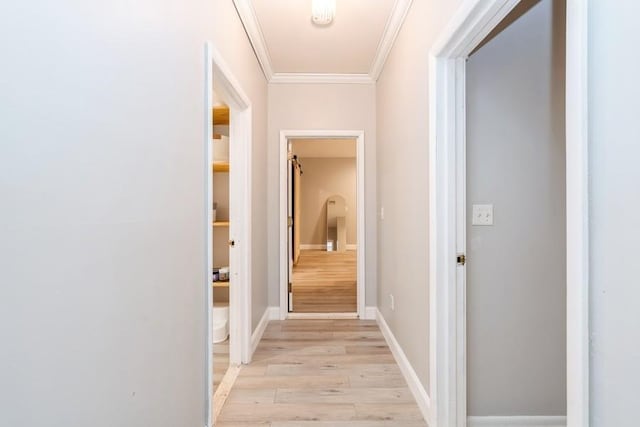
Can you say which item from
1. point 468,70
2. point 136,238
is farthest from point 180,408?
point 468,70

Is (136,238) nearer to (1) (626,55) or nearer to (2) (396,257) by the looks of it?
(1) (626,55)

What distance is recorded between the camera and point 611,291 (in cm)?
75

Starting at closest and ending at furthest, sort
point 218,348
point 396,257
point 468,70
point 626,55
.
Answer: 1. point 626,55
2. point 468,70
3. point 396,257
4. point 218,348

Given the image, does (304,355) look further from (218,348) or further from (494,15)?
(494,15)

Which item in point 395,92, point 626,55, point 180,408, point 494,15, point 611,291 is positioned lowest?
point 180,408

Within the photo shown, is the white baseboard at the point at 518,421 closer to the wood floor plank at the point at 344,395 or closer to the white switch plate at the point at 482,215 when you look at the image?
the wood floor plank at the point at 344,395

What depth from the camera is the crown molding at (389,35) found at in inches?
89.9

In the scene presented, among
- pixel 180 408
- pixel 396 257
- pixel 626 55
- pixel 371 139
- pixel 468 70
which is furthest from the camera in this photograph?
pixel 371 139

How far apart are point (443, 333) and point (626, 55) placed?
135 centimetres

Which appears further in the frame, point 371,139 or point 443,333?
point 371,139

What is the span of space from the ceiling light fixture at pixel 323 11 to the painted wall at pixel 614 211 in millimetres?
1834

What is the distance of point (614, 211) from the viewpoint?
74 cm

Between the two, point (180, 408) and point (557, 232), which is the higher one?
point (557, 232)

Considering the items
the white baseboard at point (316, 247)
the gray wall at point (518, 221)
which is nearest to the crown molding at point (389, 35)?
the gray wall at point (518, 221)
